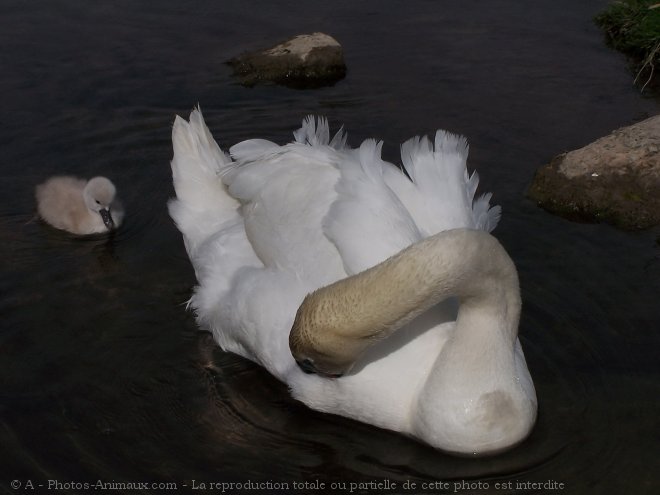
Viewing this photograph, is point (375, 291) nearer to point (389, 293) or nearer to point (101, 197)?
point (389, 293)

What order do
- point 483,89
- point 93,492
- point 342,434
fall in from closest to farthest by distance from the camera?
point 93,492
point 342,434
point 483,89

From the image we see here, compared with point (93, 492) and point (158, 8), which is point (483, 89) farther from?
point (93, 492)

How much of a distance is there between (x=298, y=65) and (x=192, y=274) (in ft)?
12.8

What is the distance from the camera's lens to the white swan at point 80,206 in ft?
25.6

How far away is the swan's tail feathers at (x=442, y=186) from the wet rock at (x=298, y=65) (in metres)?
4.38

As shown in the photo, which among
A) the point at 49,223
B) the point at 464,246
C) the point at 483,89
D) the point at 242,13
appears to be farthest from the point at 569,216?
the point at 242,13

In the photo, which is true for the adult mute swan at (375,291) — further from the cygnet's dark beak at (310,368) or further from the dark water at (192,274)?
the dark water at (192,274)

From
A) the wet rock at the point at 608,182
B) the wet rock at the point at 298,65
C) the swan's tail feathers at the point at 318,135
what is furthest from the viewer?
the wet rock at the point at 298,65

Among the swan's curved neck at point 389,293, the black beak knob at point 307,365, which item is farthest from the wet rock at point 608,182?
the black beak knob at point 307,365

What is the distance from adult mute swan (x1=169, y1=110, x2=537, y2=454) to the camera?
15.4 ft

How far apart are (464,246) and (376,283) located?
1.64ft

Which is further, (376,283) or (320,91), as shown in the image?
(320,91)

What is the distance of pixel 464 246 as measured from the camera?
4762 millimetres

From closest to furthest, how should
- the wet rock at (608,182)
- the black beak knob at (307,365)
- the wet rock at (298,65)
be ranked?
the black beak knob at (307,365), the wet rock at (608,182), the wet rock at (298,65)
